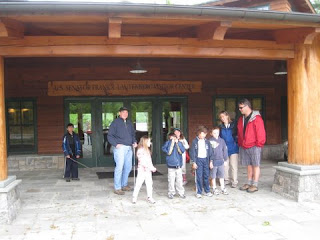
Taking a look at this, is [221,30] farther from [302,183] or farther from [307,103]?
[302,183]

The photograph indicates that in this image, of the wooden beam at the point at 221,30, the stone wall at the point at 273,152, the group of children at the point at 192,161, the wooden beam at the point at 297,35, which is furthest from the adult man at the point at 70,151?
the stone wall at the point at 273,152

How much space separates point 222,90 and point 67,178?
5412 millimetres

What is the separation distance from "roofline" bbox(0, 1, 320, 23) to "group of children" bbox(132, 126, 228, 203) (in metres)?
2.20

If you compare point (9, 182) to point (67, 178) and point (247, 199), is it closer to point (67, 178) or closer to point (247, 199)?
point (67, 178)

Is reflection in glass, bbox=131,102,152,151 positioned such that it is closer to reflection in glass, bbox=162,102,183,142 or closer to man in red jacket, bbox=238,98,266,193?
reflection in glass, bbox=162,102,183,142

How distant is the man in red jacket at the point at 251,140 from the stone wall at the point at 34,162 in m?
5.38

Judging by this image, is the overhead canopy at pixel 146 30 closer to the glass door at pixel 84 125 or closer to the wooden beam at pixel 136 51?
the wooden beam at pixel 136 51

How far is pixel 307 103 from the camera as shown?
6352 mm

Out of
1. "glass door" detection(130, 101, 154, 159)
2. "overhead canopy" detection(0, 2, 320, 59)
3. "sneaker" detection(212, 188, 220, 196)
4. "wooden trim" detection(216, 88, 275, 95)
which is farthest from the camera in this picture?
"wooden trim" detection(216, 88, 275, 95)

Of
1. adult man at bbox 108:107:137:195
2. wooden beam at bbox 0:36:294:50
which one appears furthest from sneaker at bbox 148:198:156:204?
wooden beam at bbox 0:36:294:50

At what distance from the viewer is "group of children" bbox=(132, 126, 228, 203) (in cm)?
613

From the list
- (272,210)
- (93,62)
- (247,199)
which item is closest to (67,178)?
(93,62)

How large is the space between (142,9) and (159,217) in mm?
3039

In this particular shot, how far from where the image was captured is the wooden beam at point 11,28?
5026 mm
